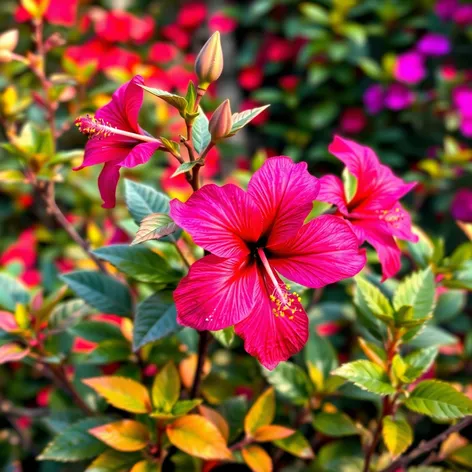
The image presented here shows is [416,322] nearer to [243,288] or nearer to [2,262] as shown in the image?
[243,288]

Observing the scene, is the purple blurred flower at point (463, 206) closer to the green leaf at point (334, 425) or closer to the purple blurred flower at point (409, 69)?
the purple blurred flower at point (409, 69)

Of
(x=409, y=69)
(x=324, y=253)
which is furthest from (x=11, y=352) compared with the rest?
(x=409, y=69)

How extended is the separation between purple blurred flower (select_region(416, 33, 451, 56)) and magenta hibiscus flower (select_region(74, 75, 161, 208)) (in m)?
1.64

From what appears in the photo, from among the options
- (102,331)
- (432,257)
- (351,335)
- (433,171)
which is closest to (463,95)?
(433,171)

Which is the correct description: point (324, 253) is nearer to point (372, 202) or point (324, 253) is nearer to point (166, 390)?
point (372, 202)

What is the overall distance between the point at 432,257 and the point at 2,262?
1.36 metres

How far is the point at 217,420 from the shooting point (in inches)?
32.6

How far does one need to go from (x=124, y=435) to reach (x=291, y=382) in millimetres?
291

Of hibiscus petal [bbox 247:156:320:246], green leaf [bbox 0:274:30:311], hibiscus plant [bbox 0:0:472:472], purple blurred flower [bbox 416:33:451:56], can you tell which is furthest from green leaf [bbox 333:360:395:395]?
purple blurred flower [bbox 416:33:451:56]

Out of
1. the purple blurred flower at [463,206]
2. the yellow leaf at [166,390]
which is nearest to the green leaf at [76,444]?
the yellow leaf at [166,390]

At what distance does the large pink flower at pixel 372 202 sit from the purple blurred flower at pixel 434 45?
1435 mm

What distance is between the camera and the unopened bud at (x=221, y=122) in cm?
58

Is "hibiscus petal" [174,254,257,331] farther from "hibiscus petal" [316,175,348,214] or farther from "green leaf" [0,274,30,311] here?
"green leaf" [0,274,30,311]

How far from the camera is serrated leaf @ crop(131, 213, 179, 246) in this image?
1.82 feet
